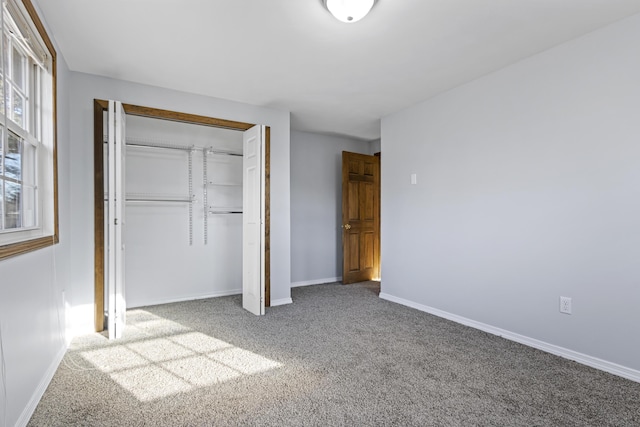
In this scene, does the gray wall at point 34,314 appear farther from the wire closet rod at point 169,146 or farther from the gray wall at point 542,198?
the gray wall at point 542,198

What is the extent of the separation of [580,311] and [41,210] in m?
3.89

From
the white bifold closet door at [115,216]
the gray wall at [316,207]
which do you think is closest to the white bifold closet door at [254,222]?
the white bifold closet door at [115,216]

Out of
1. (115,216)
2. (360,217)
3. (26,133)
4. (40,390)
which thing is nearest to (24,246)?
(26,133)

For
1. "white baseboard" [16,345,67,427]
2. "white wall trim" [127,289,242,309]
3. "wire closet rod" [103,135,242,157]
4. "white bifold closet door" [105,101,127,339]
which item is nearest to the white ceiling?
"white bifold closet door" [105,101,127,339]

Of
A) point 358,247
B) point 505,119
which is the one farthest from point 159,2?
point 358,247

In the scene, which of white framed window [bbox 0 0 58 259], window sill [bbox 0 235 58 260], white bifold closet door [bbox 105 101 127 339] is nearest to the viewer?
window sill [bbox 0 235 58 260]

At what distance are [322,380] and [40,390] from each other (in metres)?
1.67

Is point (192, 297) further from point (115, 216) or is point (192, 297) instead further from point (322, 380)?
point (322, 380)

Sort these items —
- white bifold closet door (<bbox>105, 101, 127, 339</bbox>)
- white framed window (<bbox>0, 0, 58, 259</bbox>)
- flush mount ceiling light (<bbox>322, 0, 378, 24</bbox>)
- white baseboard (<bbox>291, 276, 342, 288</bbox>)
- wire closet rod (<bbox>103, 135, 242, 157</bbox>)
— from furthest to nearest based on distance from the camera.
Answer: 1. white baseboard (<bbox>291, 276, 342, 288</bbox>)
2. wire closet rod (<bbox>103, 135, 242, 157</bbox>)
3. white bifold closet door (<bbox>105, 101, 127, 339</bbox>)
4. flush mount ceiling light (<bbox>322, 0, 378, 24</bbox>)
5. white framed window (<bbox>0, 0, 58, 259</bbox>)

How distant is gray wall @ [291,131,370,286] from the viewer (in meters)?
5.18

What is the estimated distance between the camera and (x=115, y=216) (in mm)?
2914

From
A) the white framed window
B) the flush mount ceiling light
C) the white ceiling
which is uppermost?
the white ceiling

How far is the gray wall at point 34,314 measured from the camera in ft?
5.03

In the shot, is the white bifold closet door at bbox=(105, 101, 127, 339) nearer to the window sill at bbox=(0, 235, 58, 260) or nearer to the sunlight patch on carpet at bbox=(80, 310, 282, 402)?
the sunlight patch on carpet at bbox=(80, 310, 282, 402)
